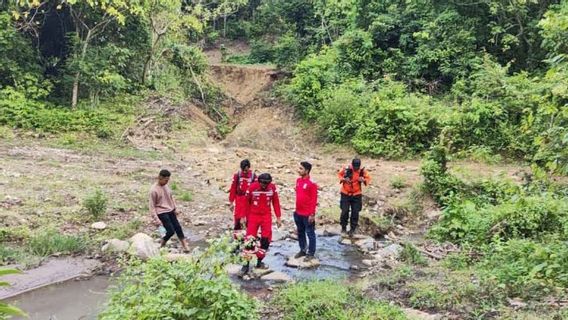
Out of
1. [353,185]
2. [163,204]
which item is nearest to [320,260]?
[353,185]

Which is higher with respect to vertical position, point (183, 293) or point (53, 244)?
point (183, 293)

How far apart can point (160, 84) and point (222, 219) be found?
12.8 meters

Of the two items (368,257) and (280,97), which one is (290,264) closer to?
(368,257)

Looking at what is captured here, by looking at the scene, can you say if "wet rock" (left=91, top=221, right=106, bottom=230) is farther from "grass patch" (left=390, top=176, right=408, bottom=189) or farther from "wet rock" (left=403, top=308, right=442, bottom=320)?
"grass patch" (left=390, top=176, right=408, bottom=189)

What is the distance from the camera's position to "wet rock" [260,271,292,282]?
695 cm

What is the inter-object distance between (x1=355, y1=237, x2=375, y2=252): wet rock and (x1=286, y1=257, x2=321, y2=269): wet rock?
114 cm

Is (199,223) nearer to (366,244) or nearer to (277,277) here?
(277,277)

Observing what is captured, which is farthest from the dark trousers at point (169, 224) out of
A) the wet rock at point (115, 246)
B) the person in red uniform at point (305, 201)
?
the person in red uniform at point (305, 201)

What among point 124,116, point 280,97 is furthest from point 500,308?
point 280,97

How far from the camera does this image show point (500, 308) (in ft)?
16.8

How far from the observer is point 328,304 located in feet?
17.8

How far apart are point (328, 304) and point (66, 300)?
3.25 meters

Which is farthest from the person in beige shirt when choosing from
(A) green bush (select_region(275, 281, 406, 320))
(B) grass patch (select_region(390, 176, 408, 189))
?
(B) grass patch (select_region(390, 176, 408, 189))

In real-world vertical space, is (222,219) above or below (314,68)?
below
